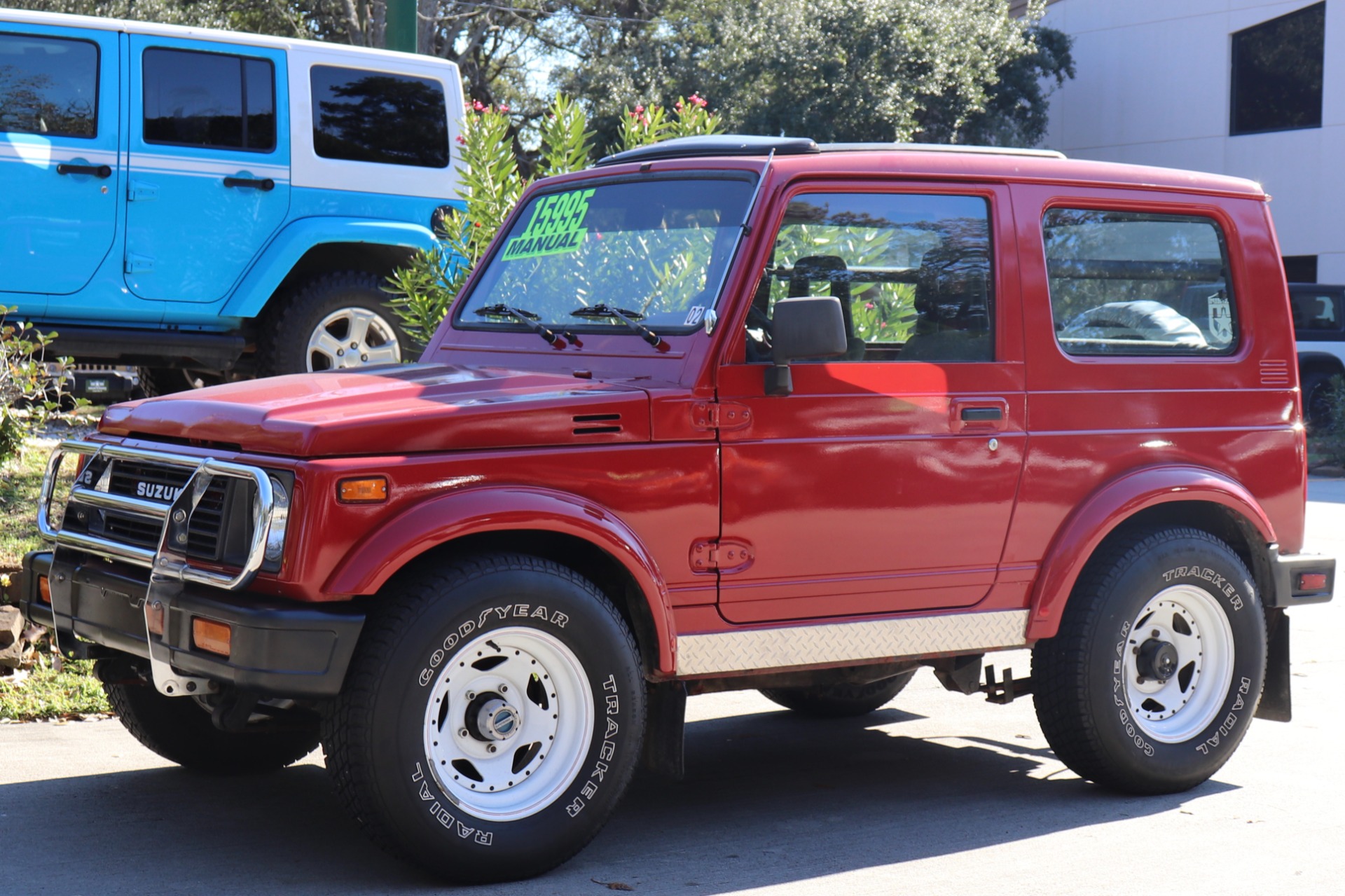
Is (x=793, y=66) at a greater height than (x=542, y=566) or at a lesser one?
greater

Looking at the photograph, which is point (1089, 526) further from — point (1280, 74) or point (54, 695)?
point (1280, 74)

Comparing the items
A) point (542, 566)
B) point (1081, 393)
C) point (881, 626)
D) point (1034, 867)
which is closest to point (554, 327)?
point (542, 566)

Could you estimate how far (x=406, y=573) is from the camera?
4.19m

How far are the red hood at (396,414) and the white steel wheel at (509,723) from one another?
56 cm

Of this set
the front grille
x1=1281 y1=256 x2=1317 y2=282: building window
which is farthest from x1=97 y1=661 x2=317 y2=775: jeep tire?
x1=1281 y1=256 x2=1317 y2=282: building window

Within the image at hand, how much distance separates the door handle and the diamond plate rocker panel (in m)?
5.64

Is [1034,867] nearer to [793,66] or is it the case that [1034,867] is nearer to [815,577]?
[815,577]

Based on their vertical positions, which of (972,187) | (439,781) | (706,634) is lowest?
(439,781)

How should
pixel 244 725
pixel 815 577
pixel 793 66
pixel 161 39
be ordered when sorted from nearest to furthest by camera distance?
pixel 244 725, pixel 815 577, pixel 161 39, pixel 793 66

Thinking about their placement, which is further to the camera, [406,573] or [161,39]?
[161,39]

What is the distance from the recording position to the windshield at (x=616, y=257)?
4801mm

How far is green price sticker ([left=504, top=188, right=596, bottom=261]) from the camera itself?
5.33 meters

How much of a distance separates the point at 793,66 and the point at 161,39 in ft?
56.0

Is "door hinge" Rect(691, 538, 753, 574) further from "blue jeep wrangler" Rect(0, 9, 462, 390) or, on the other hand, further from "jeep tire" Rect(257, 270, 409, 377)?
"blue jeep wrangler" Rect(0, 9, 462, 390)
